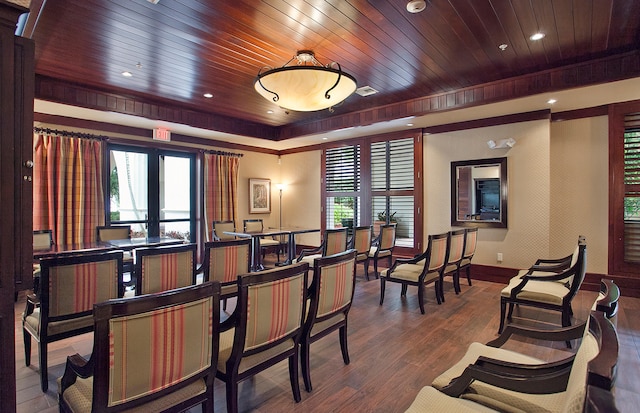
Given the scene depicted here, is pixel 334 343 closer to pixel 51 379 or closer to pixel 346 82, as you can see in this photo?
pixel 51 379

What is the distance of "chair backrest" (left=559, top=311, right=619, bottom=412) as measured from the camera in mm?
829

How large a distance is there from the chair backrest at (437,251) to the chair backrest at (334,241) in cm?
139

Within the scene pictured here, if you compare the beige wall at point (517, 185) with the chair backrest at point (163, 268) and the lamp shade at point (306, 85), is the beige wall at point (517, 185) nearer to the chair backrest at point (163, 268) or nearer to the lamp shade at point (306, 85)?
the lamp shade at point (306, 85)

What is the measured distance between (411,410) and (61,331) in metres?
2.29

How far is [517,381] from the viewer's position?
1311 millimetres

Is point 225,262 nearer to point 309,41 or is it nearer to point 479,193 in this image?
point 309,41

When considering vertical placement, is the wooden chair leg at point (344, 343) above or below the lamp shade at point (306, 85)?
below

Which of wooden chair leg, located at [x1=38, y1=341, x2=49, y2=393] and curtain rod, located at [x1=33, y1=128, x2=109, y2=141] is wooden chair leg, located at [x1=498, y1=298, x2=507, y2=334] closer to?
wooden chair leg, located at [x1=38, y1=341, x2=49, y2=393]

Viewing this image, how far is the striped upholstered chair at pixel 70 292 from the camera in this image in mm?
2168

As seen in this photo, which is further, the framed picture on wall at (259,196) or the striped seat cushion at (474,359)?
the framed picture on wall at (259,196)

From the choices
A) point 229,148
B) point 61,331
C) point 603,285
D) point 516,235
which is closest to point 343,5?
point 603,285

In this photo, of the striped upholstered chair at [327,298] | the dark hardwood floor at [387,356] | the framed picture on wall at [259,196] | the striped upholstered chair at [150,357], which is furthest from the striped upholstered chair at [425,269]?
the framed picture on wall at [259,196]

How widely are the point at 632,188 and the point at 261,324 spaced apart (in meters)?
5.42

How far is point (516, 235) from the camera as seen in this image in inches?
205
